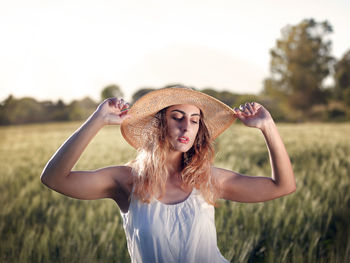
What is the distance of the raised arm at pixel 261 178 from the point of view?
1705 mm

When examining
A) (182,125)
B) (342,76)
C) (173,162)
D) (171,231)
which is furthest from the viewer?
(342,76)

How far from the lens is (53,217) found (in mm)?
3266

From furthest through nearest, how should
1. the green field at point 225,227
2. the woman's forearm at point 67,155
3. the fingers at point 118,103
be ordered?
1. the green field at point 225,227
2. the fingers at point 118,103
3. the woman's forearm at point 67,155

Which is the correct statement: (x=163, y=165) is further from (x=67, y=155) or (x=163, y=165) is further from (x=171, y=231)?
(x=67, y=155)

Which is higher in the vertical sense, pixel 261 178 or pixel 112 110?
pixel 112 110

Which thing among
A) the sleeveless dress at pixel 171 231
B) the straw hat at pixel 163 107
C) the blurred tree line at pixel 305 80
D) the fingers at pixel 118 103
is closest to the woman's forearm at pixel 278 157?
the straw hat at pixel 163 107

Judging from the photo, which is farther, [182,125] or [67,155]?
[182,125]

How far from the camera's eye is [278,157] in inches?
67.4

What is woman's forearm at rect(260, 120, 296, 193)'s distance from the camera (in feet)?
5.58

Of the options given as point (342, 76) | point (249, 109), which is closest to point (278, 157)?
point (249, 109)

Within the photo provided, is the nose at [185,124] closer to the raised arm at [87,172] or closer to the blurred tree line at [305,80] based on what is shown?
the raised arm at [87,172]

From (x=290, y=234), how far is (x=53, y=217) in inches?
83.7

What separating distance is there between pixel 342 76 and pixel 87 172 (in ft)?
125

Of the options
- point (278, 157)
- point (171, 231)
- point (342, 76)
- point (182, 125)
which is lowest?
point (171, 231)
